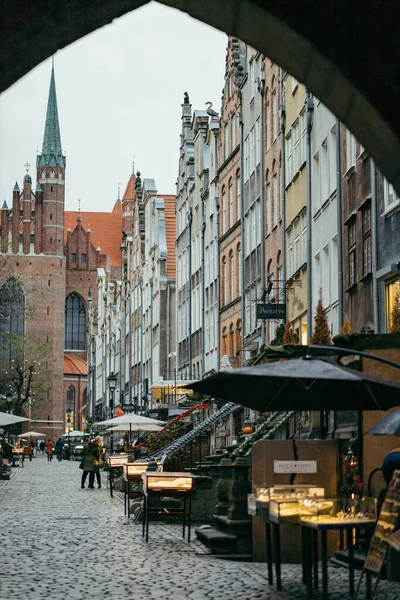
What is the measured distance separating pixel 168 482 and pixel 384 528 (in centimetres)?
763

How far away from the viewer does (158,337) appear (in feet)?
203

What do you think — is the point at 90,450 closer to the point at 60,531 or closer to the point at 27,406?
the point at 60,531

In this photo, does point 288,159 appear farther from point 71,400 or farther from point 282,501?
point 71,400

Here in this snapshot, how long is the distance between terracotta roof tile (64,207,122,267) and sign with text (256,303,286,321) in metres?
109

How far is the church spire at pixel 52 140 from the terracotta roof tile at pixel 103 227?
18.9 m

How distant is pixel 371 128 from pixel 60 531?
1350 centimetres

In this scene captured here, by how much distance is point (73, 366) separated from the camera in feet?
403

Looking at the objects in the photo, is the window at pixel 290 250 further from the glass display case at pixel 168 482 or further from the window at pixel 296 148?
the glass display case at pixel 168 482

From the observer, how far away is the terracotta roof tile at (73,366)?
12200 centimetres

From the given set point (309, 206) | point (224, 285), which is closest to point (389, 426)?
point (309, 206)

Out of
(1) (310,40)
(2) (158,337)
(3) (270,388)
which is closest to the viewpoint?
(1) (310,40)

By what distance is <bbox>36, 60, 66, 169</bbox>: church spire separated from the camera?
120125 mm

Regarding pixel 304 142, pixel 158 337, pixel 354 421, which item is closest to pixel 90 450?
pixel 304 142

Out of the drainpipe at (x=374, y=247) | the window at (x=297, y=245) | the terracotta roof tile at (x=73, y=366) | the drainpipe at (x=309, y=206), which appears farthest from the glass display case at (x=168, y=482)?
the terracotta roof tile at (x=73, y=366)
